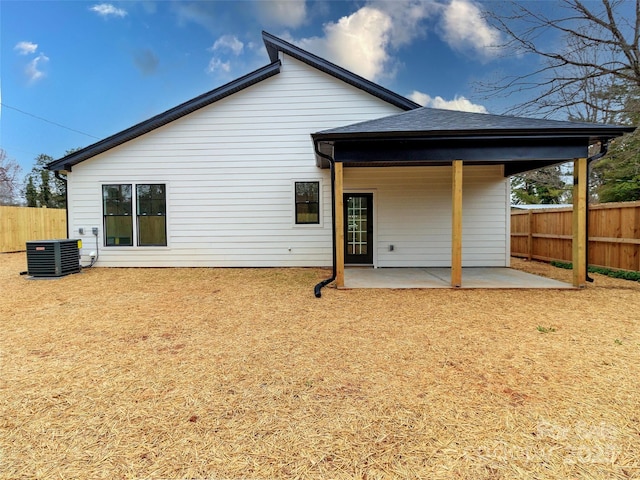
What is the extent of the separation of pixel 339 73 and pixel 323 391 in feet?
26.2

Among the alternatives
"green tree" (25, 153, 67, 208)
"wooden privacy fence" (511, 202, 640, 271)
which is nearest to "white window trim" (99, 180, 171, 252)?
"wooden privacy fence" (511, 202, 640, 271)

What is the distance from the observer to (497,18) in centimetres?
995

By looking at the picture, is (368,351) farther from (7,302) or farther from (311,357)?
(7,302)

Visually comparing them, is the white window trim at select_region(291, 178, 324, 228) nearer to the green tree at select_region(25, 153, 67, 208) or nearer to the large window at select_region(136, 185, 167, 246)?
the large window at select_region(136, 185, 167, 246)

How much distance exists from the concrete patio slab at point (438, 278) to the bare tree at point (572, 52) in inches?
254

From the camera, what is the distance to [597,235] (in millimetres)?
7824

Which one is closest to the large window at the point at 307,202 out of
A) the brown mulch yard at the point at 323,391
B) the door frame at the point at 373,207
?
the door frame at the point at 373,207

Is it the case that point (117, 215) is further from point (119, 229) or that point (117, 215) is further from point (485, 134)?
point (485, 134)

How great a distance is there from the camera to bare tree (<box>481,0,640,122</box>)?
9086 mm

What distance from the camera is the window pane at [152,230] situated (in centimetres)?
883

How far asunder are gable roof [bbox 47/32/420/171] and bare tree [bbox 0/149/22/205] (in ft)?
63.9

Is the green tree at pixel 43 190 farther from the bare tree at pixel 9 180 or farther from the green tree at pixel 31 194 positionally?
the bare tree at pixel 9 180

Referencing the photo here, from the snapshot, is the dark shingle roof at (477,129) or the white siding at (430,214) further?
the white siding at (430,214)

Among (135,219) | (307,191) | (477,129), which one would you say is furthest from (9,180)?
(477,129)
